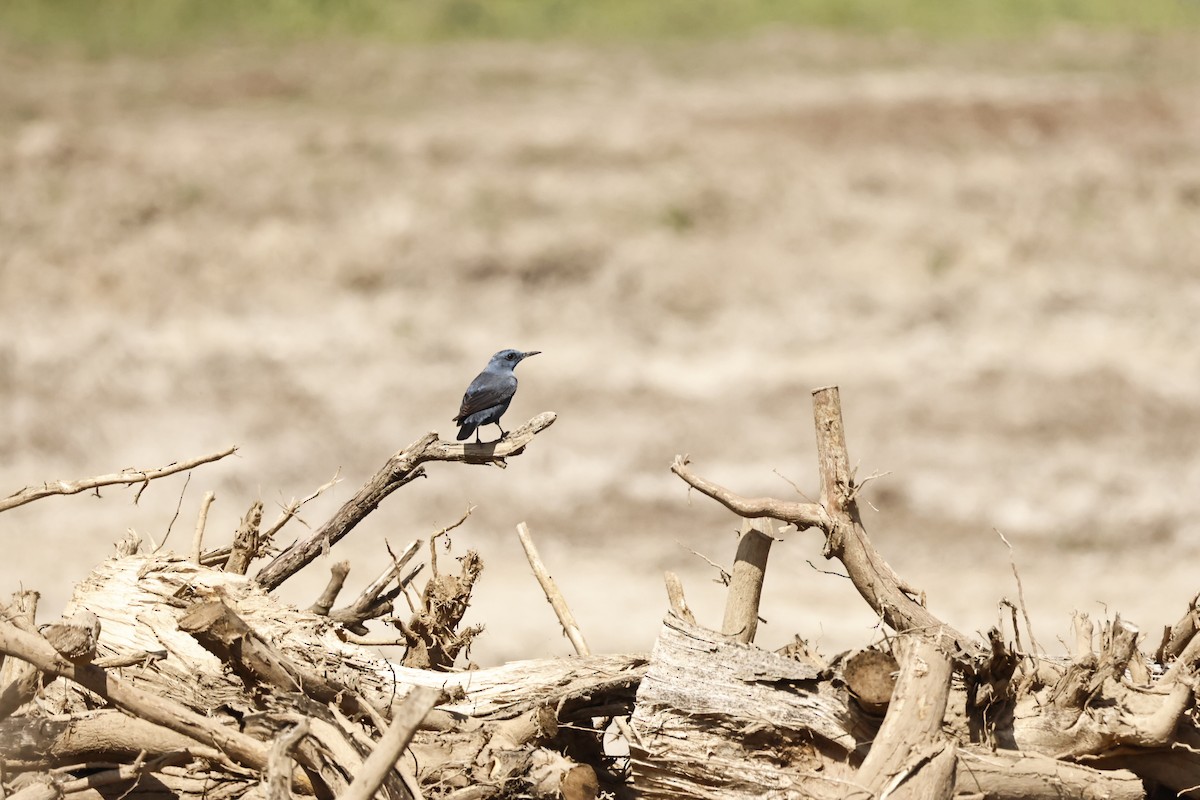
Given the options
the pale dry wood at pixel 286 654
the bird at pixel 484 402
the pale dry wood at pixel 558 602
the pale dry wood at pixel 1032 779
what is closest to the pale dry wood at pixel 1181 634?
the pale dry wood at pixel 1032 779

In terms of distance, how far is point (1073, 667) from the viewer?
5.30 meters

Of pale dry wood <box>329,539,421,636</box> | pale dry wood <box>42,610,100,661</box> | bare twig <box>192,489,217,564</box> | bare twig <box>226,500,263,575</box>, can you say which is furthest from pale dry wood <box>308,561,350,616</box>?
pale dry wood <box>42,610,100,661</box>

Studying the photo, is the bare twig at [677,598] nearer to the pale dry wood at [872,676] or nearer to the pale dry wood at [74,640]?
the pale dry wood at [872,676]

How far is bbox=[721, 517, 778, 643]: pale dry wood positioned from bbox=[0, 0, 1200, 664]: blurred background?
329 inches

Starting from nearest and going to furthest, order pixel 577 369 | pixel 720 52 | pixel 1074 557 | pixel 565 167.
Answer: pixel 1074 557, pixel 577 369, pixel 565 167, pixel 720 52

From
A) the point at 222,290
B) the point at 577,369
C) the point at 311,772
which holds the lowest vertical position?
the point at 311,772

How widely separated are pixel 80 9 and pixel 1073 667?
29.8 metres

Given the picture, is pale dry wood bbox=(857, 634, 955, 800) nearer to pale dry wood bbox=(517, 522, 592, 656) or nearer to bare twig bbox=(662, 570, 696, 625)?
bare twig bbox=(662, 570, 696, 625)

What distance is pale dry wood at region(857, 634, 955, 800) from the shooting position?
16.0 feet

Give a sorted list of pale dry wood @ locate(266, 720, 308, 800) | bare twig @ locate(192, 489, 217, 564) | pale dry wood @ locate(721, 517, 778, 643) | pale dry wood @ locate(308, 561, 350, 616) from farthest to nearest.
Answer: bare twig @ locate(192, 489, 217, 564) < pale dry wood @ locate(308, 561, 350, 616) < pale dry wood @ locate(721, 517, 778, 643) < pale dry wood @ locate(266, 720, 308, 800)

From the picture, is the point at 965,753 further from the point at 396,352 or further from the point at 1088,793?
the point at 396,352

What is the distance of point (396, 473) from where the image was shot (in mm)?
5855

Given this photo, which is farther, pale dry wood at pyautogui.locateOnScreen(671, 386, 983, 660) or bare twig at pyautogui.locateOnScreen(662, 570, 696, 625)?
bare twig at pyautogui.locateOnScreen(662, 570, 696, 625)

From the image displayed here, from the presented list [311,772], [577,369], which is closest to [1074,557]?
[577,369]
